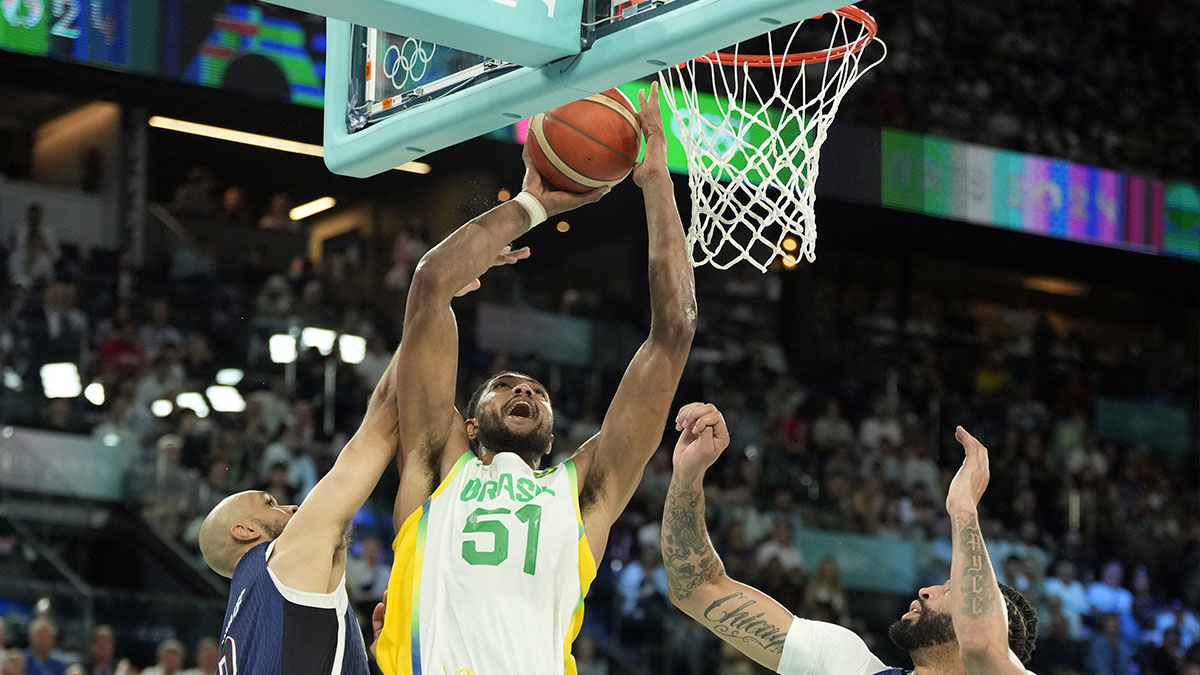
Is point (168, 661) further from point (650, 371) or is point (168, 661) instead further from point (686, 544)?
point (650, 371)

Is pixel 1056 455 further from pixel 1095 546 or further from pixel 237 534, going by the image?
pixel 237 534

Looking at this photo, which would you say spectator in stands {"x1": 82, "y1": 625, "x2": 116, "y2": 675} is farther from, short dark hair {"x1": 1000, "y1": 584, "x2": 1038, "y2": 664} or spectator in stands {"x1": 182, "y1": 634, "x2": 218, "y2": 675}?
short dark hair {"x1": 1000, "y1": 584, "x2": 1038, "y2": 664}

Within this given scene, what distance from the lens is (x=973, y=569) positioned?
3.78 m

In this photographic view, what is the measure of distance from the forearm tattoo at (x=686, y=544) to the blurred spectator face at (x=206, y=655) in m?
4.63

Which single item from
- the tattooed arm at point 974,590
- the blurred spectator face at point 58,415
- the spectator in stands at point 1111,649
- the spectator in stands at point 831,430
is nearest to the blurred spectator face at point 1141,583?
the spectator in stands at point 1111,649

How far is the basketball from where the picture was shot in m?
4.02

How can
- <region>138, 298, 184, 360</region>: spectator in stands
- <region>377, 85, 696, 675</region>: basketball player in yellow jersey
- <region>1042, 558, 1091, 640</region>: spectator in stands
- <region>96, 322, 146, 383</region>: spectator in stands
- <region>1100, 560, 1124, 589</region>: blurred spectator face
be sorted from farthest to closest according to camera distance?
<region>1100, 560, 1124, 589</region>: blurred spectator face → <region>1042, 558, 1091, 640</region>: spectator in stands → <region>138, 298, 184, 360</region>: spectator in stands → <region>96, 322, 146, 383</region>: spectator in stands → <region>377, 85, 696, 675</region>: basketball player in yellow jersey

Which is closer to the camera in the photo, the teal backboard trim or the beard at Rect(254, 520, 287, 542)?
the teal backboard trim

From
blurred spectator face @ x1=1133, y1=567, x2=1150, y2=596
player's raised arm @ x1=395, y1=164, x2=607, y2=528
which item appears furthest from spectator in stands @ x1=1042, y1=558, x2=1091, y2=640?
player's raised arm @ x1=395, y1=164, x2=607, y2=528

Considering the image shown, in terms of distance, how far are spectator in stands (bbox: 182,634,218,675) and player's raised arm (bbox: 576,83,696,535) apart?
4830 mm

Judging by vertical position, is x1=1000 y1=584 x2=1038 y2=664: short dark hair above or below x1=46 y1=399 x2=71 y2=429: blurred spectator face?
below

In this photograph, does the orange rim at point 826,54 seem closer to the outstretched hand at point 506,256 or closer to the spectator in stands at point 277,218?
the outstretched hand at point 506,256

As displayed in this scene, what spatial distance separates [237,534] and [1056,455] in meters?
12.3

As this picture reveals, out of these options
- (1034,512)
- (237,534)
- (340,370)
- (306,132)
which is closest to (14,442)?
(340,370)
